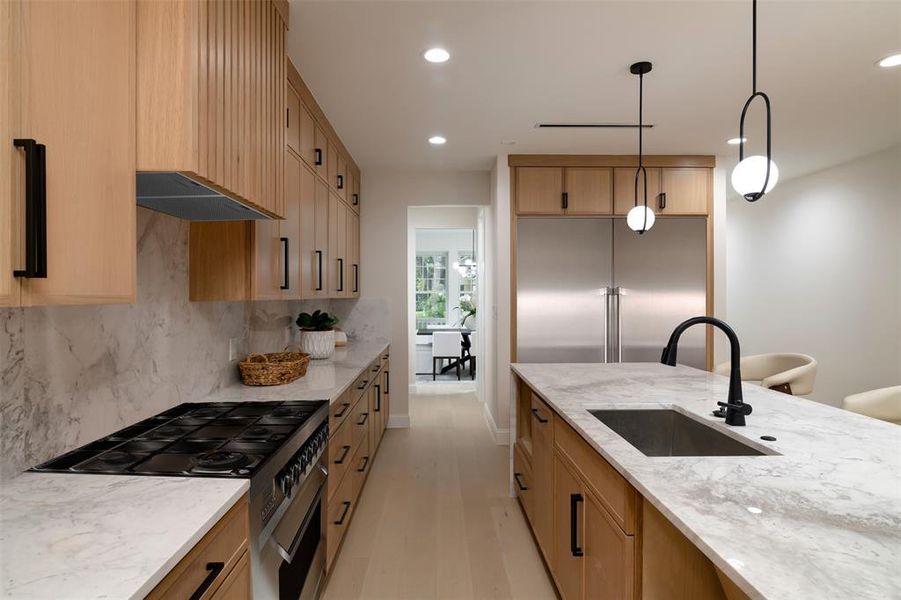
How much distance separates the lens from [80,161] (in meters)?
1.04

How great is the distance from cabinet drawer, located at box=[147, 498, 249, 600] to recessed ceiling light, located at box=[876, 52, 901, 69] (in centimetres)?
369

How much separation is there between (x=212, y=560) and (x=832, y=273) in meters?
5.90

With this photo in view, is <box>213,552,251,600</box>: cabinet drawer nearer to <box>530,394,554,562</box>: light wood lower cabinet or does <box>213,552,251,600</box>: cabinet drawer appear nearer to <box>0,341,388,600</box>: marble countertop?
<box>0,341,388,600</box>: marble countertop

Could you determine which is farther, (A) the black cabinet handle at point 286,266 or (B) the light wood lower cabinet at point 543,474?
(A) the black cabinet handle at point 286,266

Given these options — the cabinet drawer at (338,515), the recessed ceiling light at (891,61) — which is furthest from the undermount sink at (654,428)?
the recessed ceiling light at (891,61)

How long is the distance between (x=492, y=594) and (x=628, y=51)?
2743mm

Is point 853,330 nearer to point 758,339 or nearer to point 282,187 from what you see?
point 758,339

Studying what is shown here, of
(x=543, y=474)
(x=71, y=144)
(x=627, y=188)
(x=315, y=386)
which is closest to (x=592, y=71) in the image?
(x=627, y=188)

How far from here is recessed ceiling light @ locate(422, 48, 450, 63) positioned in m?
2.48

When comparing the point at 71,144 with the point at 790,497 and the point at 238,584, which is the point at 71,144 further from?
the point at 790,497

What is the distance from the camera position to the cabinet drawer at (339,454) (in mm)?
2254

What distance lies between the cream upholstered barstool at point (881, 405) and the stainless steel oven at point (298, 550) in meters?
2.98

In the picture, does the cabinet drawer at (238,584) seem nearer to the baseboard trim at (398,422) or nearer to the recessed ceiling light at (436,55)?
the recessed ceiling light at (436,55)

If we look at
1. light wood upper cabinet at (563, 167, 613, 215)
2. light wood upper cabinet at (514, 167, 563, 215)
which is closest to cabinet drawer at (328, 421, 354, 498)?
light wood upper cabinet at (514, 167, 563, 215)
